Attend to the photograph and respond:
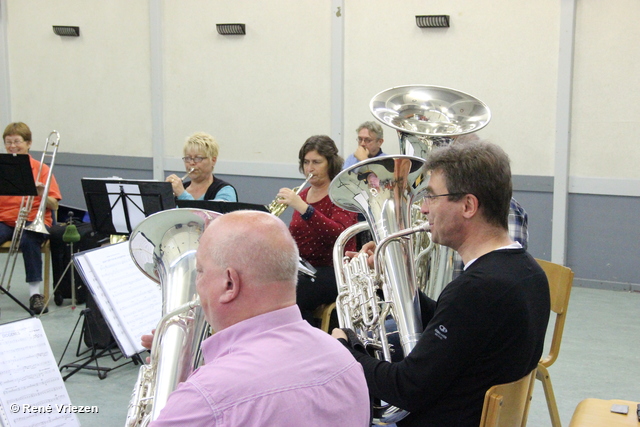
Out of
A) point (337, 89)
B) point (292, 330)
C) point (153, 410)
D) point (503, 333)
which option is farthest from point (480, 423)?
point (337, 89)

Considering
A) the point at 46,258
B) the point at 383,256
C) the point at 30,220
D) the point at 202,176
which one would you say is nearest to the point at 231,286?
the point at 383,256

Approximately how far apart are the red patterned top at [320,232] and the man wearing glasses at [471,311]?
1.66m

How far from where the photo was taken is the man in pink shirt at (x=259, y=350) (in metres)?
1.09

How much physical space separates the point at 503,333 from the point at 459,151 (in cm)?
48

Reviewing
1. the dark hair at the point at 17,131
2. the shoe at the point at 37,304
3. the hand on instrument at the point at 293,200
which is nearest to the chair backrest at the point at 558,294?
the hand on instrument at the point at 293,200

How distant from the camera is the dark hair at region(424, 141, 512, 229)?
68.4 inches

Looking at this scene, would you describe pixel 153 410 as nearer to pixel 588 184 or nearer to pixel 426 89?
pixel 426 89

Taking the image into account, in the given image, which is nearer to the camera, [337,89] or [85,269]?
[85,269]

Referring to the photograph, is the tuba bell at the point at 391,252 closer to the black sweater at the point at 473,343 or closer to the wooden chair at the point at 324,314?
the black sweater at the point at 473,343

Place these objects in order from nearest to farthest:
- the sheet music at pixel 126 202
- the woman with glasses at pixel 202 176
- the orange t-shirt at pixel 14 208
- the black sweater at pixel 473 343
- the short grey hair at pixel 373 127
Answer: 1. the black sweater at pixel 473 343
2. the sheet music at pixel 126 202
3. the woman with glasses at pixel 202 176
4. the orange t-shirt at pixel 14 208
5. the short grey hair at pixel 373 127

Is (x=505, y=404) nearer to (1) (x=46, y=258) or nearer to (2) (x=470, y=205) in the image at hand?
(2) (x=470, y=205)

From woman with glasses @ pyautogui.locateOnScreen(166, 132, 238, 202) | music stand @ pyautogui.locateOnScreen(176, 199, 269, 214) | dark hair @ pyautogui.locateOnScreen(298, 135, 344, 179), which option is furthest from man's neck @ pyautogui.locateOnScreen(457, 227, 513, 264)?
woman with glasses @ pyautogui.locateOnScreen(166, 132, 238, 202)

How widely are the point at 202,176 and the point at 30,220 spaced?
1.74m

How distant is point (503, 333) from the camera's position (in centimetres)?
163
